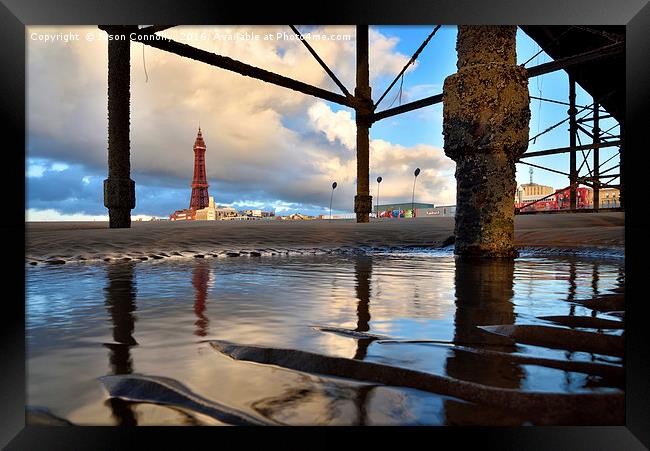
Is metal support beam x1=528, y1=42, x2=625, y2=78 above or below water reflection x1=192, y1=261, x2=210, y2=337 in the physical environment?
above

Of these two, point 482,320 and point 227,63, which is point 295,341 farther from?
point 227,63

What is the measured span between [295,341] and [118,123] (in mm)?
4674

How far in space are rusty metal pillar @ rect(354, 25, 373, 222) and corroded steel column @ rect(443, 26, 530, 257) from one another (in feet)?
12.9

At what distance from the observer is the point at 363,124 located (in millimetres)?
7410

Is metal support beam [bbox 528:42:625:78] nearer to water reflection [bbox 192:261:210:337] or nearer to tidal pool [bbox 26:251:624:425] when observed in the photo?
tidal pool [bbox 26:251:624:425]

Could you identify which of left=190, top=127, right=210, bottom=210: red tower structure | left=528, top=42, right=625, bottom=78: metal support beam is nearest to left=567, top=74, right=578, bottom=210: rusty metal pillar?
left=528, top=42, right=625, bottom=78: metal support beam

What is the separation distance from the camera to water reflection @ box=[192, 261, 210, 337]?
1153 millimetres

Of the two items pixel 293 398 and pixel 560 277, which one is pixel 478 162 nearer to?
pixel 560 277

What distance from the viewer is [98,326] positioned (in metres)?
1.20

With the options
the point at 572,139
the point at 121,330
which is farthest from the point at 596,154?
the point at 121,330

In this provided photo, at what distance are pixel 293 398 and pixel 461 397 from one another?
282mm

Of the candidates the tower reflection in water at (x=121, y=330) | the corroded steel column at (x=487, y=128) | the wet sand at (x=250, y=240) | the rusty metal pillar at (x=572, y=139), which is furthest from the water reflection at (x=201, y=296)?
the rusty metal pillar at (x=572, y=139)
